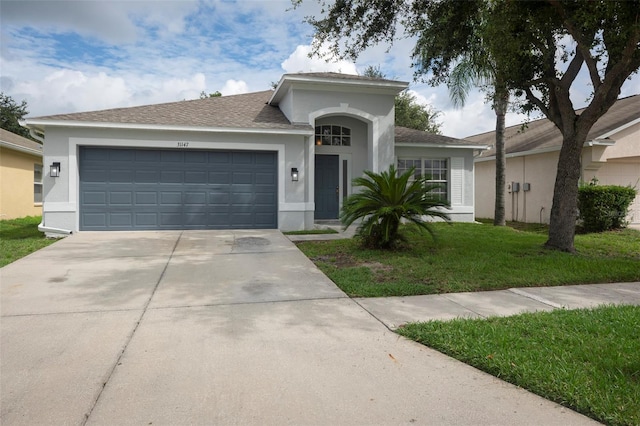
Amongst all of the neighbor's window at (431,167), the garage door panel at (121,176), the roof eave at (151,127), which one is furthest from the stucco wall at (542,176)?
the garage door panel at (121,176)

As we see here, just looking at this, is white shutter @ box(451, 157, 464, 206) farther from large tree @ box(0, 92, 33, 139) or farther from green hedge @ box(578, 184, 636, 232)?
large tree @ box(0, 92, 33, 139)

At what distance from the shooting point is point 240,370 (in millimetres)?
3521

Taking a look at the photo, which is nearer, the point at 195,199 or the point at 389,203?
the point at 389,203

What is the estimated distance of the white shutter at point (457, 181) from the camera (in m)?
15.8

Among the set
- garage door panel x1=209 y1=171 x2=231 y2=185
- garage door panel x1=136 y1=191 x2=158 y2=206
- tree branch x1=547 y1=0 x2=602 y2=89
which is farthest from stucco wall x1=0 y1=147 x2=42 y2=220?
tree branch x1=547 y1=0 x2=602 y2=89

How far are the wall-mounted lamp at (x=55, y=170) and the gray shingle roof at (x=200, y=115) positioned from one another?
120 centimetres

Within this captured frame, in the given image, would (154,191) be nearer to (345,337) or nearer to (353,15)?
(353,15)

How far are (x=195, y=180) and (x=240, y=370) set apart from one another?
31.9 feet

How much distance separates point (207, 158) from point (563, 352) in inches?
423

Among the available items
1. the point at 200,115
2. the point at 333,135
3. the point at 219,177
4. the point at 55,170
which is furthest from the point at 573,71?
the point at 55,170

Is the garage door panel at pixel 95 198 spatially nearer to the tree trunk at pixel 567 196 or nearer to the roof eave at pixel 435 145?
the roof eave at pixel 435 145

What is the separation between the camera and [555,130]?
58.0 ft

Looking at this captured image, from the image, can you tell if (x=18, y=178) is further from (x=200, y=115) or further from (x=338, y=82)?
(x=338, y=82)

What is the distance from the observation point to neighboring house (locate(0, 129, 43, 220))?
15695mm
